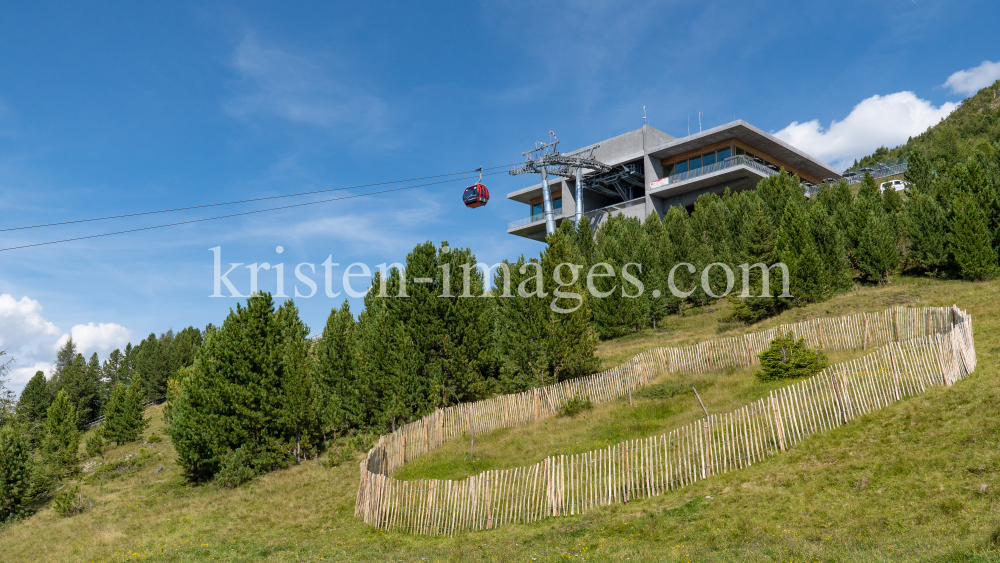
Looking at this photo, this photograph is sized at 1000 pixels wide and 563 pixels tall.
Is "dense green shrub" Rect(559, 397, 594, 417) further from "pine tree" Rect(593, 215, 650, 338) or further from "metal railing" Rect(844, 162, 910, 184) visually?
"metal railing" Rect(844, 162, 910, 184)

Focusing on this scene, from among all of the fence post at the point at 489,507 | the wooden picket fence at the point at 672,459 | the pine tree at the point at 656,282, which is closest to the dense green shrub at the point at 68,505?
the wooden picket fence at the point at 672,459

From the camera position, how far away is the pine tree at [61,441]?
37938 millimetres

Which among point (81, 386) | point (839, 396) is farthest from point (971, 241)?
point (81, 386)

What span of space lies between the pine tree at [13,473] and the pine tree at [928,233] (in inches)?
2216

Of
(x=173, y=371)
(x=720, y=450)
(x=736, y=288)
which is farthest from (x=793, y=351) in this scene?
(x=173, y=371)

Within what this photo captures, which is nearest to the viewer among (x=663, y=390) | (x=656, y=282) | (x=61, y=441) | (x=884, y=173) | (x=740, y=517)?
(x=740, y=517)

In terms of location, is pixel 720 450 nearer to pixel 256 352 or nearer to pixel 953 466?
pixel 953 466

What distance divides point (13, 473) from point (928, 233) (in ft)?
188

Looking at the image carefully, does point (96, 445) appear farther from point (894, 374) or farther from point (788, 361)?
point (894, 374)

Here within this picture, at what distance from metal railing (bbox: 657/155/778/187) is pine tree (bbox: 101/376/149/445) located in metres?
59.5

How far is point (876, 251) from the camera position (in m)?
38.3

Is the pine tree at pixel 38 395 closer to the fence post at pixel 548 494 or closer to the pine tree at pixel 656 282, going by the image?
the pine tree at pixel 656 282

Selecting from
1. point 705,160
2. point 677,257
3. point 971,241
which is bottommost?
point 971,241

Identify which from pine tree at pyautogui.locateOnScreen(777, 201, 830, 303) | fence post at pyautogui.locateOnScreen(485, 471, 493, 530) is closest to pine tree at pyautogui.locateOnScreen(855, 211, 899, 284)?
pine tree at pyautogui.locateOnScreen(777, 201, 830, 303)
